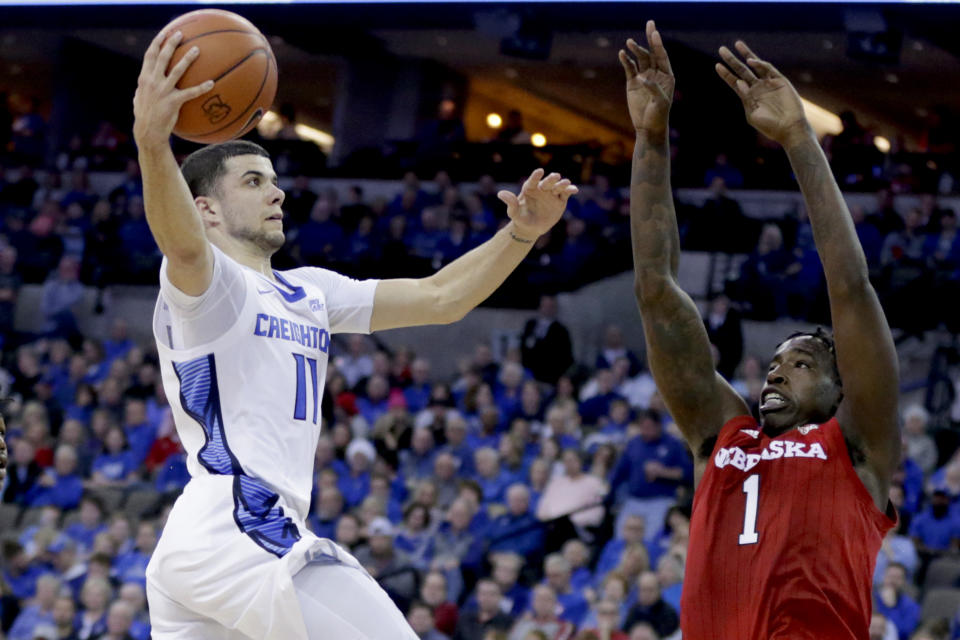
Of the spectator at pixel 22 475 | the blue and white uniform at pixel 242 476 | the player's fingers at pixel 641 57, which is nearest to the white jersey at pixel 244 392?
the blue and white uniform at pixel 242 476

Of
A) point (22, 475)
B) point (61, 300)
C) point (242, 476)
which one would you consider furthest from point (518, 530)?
point (61, 300)

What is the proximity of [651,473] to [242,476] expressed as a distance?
7482 millimetres

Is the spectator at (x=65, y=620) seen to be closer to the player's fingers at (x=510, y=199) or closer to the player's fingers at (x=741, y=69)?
the player's fingers at (x=510, y=199)

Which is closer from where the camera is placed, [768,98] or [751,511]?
[751,511]

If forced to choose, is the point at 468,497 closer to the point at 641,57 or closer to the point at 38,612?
the point at 38,612

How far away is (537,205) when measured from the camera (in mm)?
4961

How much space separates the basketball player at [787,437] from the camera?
403 centimetres

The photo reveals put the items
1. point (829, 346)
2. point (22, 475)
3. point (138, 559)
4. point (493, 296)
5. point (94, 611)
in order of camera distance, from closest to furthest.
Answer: point (829, 346)
point (94, 611)
point (138, 559)
point (22, 475)
point (493, 296)

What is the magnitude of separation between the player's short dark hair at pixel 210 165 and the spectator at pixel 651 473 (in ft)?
22.7

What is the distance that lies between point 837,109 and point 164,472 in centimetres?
1220

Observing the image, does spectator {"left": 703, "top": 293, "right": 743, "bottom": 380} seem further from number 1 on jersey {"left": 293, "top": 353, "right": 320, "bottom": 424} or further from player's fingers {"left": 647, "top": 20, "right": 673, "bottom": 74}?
number 1 on jersey {"left": 293, "top": 353, "right": 320, "bottom": 424}

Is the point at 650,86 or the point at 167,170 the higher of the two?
the point at 650,86

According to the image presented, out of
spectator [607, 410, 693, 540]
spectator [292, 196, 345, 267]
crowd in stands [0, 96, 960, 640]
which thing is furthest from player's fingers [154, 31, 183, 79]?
spectator [292, 196, 345, 267]

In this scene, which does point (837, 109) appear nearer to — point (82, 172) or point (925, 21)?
point (925, 21)
